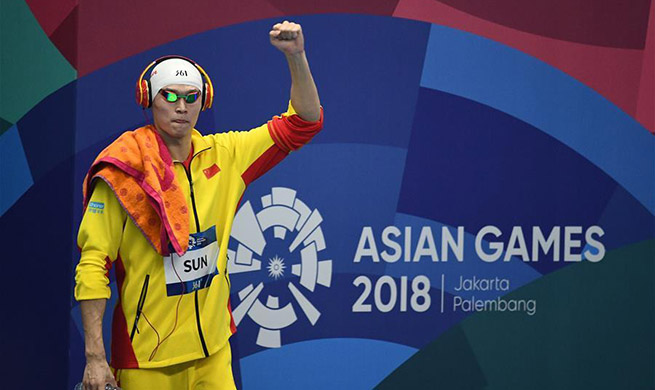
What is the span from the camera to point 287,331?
4.18m

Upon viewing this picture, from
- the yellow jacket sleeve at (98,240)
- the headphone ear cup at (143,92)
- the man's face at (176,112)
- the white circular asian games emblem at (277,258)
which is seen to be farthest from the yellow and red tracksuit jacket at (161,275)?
the white circular asian games emblem at (277,258)

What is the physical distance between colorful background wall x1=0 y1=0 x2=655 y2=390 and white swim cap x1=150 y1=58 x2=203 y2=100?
814 mm

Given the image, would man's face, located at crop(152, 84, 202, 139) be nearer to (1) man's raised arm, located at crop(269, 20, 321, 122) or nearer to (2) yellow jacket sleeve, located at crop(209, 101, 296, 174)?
(2) yellow jacket sleeve, located at crop(209, 101, 296, 174)

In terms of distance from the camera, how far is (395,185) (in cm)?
420

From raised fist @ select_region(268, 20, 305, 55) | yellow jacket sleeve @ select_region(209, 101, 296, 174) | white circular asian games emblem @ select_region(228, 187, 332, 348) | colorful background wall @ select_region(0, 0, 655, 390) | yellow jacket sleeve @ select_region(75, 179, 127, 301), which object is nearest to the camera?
yellow jacket sleeve @ select_region(75, 179, 127, 301)

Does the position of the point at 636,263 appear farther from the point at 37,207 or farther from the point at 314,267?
the point at 37,207

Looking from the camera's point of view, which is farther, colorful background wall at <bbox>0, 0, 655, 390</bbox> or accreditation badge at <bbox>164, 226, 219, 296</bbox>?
colorful background wall at <bbox>0, 0, 655, 390</bbox>

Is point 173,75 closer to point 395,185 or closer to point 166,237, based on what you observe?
point 166,237

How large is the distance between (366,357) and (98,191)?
1665 millimetres

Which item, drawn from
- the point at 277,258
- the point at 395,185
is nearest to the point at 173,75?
the point at 277,258

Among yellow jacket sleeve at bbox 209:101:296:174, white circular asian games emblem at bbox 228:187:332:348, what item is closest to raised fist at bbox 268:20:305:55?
yellow jacket sleeve at bbox 209:101:296:174

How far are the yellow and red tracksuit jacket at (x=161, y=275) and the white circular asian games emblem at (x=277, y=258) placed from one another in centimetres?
83

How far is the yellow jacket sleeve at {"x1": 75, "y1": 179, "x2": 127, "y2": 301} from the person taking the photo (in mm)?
2986

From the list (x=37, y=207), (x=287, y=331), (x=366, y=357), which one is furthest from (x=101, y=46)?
(x=366, y=357)
